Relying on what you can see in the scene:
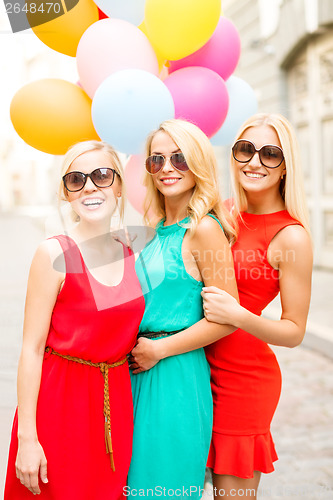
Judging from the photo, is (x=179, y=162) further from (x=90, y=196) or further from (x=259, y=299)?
(x=259, y=299)

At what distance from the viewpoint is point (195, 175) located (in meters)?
1.73

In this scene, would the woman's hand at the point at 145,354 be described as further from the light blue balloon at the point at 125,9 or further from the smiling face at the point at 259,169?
the light blue balloon at the point at 125,9

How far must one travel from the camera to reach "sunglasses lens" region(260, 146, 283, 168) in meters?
1.79

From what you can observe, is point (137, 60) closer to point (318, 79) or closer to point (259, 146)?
point (259, 146)

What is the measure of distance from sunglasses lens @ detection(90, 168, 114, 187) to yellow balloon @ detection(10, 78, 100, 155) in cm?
62

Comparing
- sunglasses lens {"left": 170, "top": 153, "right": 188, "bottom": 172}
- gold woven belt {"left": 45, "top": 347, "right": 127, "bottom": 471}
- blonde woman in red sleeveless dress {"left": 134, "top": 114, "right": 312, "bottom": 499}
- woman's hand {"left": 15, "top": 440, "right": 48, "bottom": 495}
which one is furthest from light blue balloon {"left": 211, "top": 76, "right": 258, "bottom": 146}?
woman's hand {"left": 15, "top": 440, "right": 48, "bottom": 495}

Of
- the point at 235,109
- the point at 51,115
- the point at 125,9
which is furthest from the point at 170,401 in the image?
the point at 125,9

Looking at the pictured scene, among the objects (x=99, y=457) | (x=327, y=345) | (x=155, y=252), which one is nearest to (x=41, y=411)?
(x=99, y=457)

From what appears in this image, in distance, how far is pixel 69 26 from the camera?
2186 mm

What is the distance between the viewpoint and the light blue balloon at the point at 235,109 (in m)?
2.59

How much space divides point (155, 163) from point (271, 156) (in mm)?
436

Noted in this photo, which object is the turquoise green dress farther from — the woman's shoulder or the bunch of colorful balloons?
the bunch of colorful balloons

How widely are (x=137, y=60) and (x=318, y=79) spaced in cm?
667

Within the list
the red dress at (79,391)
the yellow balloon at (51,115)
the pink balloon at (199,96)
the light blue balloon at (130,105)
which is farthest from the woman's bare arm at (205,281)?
the yellow balloon at (51,115)
